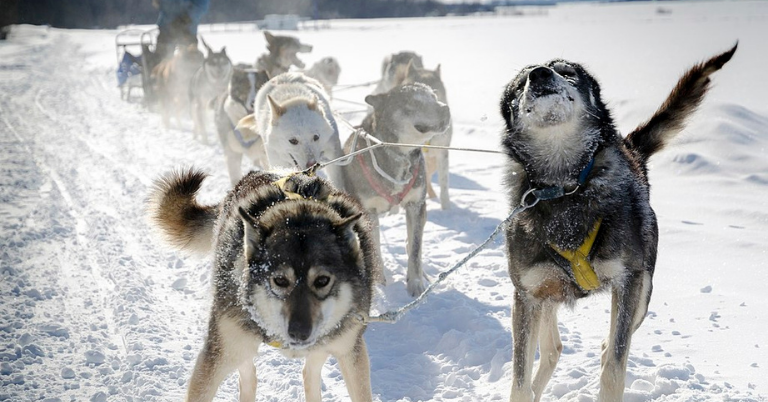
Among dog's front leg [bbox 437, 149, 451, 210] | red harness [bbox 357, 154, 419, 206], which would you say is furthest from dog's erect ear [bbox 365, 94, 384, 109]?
dog's front leg [bbox 437, 149, 451, 210]

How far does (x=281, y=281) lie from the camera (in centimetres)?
206

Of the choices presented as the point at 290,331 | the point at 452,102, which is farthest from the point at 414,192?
the point at 452,102

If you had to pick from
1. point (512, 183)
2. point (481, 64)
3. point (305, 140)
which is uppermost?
point (512, 183)

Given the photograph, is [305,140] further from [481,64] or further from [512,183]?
[481,64]

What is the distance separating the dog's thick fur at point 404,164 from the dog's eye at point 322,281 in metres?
2.04

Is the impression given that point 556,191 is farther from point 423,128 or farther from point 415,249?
point 423,128

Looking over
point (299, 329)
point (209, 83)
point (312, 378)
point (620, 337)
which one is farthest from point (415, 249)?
point (209, 83)

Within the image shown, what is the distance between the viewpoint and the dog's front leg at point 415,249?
423 centimetres

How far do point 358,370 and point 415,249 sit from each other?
1.93 m

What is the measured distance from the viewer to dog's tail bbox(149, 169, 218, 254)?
283 cm

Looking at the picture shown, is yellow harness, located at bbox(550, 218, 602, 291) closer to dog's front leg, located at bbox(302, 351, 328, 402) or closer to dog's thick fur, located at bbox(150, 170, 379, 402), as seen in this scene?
dog's thick fur, located at bbox(150, 170, 379, 402)

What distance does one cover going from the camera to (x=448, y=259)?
15.7ft

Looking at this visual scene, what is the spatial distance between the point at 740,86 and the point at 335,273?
9568mm

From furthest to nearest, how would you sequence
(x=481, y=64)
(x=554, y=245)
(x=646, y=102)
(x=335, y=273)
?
(x=481, y=64), (x=646, y=102), (x=554, y=245), (x=335, y=273)
